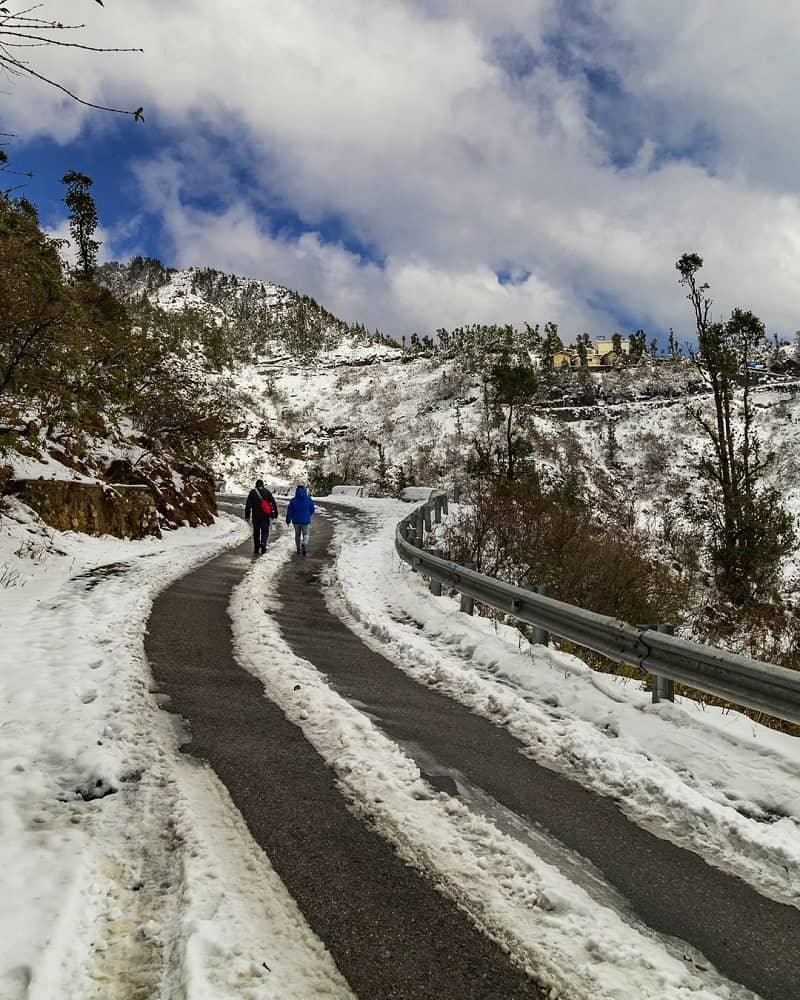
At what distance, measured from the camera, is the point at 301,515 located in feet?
46.2

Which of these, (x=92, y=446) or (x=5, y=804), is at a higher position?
(x=92, y=446)

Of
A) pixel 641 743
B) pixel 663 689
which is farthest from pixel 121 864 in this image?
pixel 663 689

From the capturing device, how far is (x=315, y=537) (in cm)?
1766

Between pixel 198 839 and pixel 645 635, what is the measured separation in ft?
12.6

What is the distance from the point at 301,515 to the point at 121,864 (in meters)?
11.6

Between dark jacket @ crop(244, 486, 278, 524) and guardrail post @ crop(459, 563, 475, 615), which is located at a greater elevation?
dark jacket @ crop(244, 486, 278, 524)

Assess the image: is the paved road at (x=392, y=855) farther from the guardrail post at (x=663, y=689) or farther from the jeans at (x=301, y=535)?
the jeans at (x=301, y=535)

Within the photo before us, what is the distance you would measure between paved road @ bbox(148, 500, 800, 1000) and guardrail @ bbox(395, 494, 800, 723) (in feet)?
4.57

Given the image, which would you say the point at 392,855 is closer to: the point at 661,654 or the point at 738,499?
the point at 661,654

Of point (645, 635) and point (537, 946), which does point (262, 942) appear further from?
point (645, 635)

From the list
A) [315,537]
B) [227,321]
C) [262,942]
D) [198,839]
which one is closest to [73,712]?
[198,839]

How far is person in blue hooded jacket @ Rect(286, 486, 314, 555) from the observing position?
14.0 meters

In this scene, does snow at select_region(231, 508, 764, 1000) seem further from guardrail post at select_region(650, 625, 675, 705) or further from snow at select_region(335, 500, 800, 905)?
guardrail post at select_region(650, 625, 675, 705)

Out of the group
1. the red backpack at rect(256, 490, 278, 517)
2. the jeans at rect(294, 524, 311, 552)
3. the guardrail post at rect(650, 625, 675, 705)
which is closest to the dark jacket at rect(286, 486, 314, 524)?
the jeans at rect(294, 524, 311, 552)
